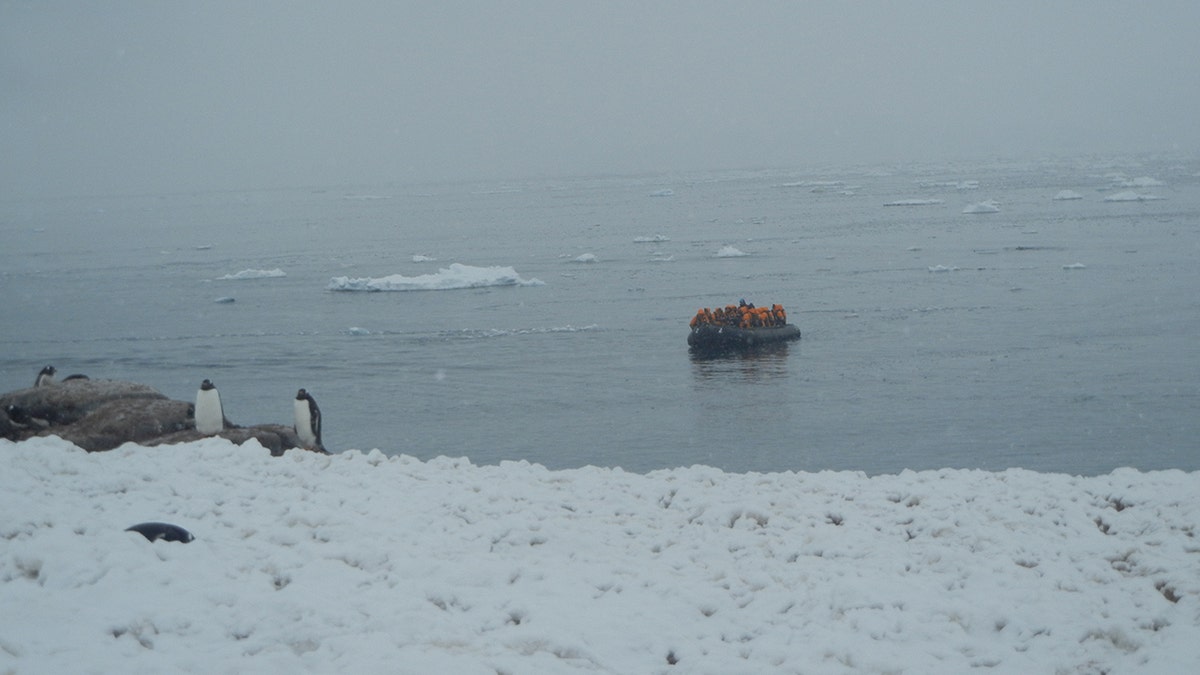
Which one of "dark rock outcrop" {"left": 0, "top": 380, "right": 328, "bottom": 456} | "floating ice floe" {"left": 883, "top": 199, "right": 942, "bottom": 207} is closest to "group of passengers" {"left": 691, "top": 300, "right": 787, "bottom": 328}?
"dark rock outcrop" {"left": 0, "top": 380, "right": 328, "bottom": 456}

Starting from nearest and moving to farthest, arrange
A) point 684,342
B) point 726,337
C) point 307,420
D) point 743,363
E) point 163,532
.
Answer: point 163,532, point 307,420, point 743,363, point 726,337, point 684,342

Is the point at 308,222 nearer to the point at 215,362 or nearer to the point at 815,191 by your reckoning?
the point at 815,191

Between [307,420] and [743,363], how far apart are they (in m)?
19.3

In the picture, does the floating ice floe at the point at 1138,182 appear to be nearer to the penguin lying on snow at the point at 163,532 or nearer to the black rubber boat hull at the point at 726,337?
the black rubber boat hull at the point at 726,337

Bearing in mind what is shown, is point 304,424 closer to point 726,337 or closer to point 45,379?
point 45,379

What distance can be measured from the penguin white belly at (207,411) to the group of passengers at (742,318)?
846 inches

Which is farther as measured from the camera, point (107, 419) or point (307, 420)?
point (307, 420)

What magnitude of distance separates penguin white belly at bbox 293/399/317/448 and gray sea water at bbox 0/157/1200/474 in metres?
7.08

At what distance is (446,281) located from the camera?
159 feet

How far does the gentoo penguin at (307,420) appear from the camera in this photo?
13.3 meters

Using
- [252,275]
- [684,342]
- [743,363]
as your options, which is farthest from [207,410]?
[252,275]

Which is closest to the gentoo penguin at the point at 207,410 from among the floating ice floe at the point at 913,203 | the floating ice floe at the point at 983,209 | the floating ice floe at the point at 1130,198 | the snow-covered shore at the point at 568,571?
the snow-covered shore at the point at 568,571

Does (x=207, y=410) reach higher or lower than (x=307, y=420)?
higher

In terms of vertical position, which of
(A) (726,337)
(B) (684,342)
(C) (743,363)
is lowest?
(C) (743,363)
